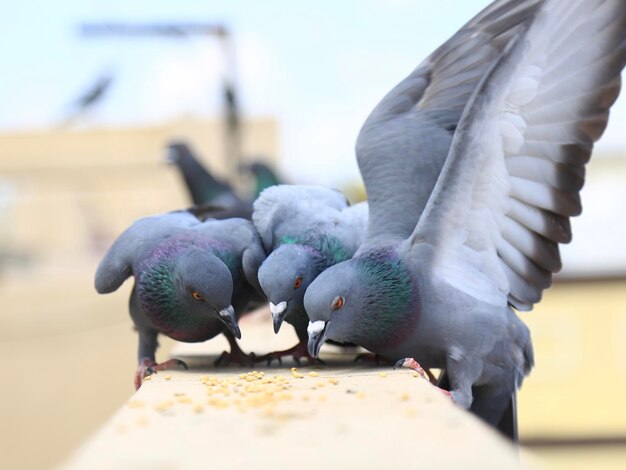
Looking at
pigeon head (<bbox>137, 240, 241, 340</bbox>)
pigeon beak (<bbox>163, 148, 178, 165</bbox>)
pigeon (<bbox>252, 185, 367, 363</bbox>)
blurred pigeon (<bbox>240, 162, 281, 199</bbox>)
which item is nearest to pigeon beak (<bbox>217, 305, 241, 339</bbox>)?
pigeon head (<bbox>137, 240, 241, 340</bbox>)

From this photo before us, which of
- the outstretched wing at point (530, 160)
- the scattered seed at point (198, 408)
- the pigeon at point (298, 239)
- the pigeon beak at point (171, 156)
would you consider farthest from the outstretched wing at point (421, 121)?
the pigeon beak at point (171, 156)

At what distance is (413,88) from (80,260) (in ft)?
47.5

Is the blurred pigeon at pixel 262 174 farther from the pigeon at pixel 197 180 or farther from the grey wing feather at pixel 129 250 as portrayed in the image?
the grey wing feather at pixel 129 250

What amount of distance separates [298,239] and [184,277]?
579 millimetres

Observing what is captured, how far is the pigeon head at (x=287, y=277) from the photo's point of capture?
12.1 feet

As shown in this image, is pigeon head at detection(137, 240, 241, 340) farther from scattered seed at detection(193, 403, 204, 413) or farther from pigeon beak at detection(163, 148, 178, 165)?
pigeon beak at detection(163, 148, 178, 165)

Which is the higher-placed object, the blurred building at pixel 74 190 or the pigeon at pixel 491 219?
the pigeon at pixel 491 219

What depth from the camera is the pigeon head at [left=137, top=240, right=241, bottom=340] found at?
3.77 meters

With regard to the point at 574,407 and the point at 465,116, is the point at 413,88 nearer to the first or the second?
the point at 465,116

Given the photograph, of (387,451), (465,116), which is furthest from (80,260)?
(387,451)

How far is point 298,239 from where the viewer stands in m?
4.11

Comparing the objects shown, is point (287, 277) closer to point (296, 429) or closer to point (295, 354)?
point (295, 354)

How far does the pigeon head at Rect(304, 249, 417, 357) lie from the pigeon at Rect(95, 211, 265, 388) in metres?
0.39

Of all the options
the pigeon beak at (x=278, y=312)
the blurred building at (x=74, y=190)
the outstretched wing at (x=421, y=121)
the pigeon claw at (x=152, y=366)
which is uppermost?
the outstretched wing at (x=421, y=121)
